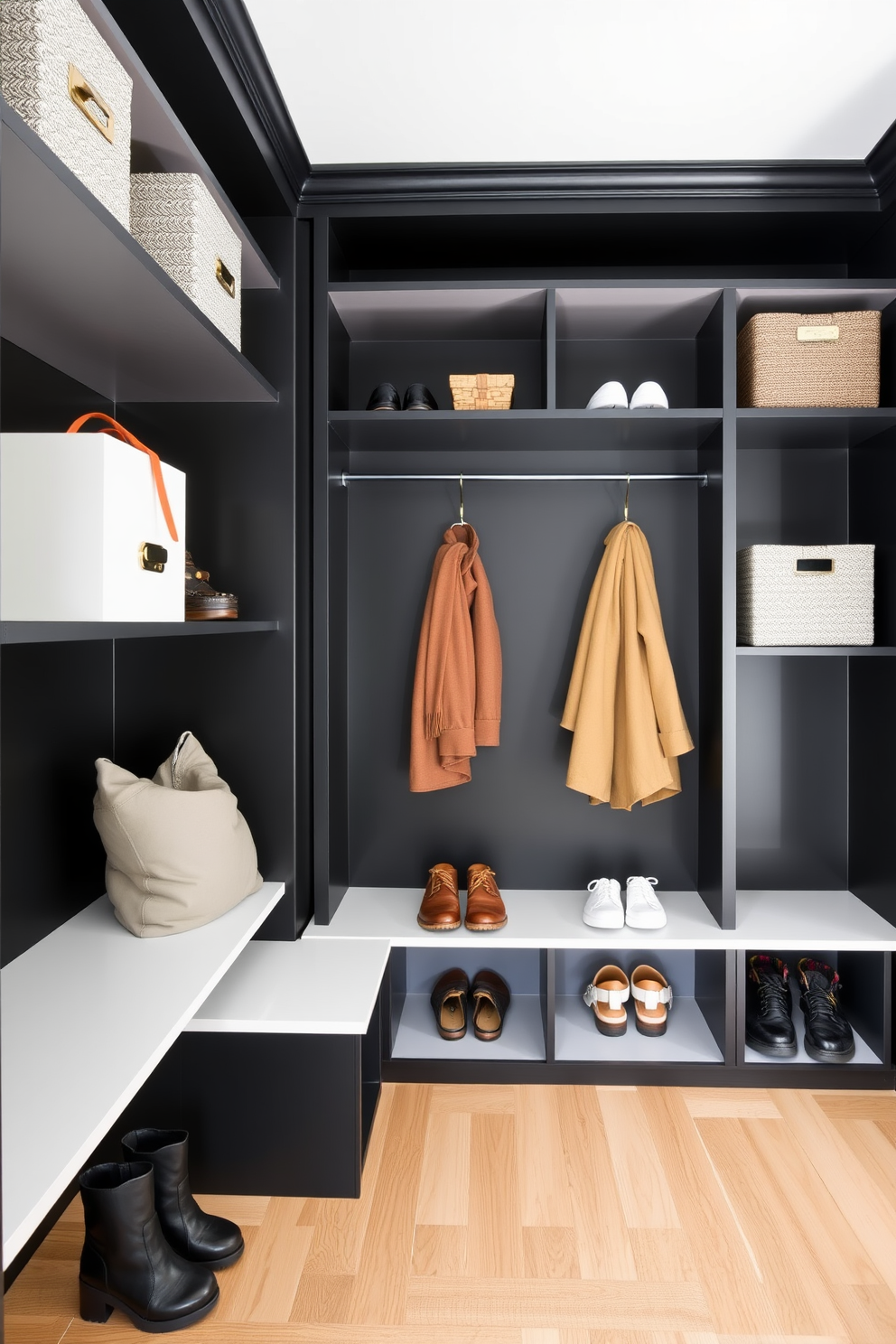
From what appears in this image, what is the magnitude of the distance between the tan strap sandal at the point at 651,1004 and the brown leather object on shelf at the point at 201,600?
1522 millimetres

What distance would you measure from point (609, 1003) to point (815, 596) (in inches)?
49.1

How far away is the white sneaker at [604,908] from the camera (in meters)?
2.23

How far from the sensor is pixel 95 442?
1270mm

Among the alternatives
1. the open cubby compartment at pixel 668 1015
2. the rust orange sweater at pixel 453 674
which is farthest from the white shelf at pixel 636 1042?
the rust orange sweater at pixel 453 674

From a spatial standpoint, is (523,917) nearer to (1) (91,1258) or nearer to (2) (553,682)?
(2) (553,682)

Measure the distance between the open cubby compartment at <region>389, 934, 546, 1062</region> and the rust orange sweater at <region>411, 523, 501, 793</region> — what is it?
20.5 inches

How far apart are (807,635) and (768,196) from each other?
115cm

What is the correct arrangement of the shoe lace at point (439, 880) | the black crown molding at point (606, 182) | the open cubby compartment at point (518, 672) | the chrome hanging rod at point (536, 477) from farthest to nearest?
1. the open cubby compartment at point (518, 672)
2. the chrome hanging rod at point (536, 477)
3. the shoe lace at point (439, 880)
4. the black crown molding at point (606, 182)

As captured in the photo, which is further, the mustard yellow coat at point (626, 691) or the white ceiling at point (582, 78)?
the mustard yellow coat at point (626, 691)

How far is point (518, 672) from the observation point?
262cm

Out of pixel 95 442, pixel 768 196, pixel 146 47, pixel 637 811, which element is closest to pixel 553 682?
pixel 637 811

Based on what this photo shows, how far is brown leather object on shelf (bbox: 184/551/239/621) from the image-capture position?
1825mm

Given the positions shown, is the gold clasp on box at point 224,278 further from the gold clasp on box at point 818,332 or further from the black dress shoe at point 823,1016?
the black dress shoe at point 823,1016

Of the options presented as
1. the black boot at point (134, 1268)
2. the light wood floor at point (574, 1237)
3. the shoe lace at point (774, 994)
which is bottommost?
the light wood floor at point (574, 1237)
